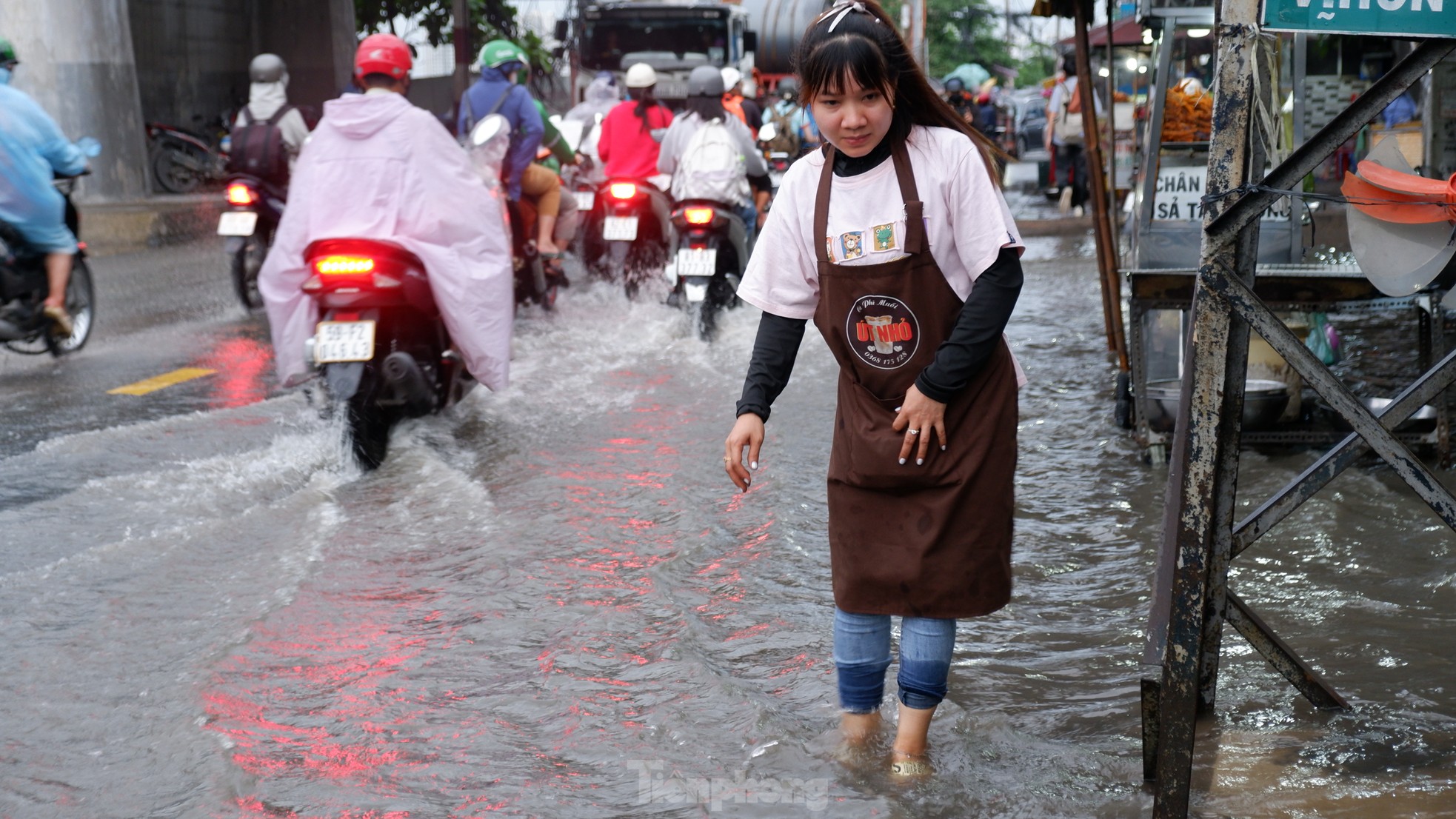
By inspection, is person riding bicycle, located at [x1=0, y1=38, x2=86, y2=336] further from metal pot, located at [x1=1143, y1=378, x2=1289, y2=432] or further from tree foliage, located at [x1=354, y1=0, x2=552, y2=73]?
tree foliage, located at [x1=354, y1=0, x2=552, y2=73]

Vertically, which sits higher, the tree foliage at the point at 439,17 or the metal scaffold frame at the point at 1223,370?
the tree foliage at the point at 439,17

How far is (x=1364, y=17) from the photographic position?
2457 mm

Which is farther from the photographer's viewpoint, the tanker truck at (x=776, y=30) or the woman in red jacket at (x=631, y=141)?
the tanker truck at (x=776, y=30)

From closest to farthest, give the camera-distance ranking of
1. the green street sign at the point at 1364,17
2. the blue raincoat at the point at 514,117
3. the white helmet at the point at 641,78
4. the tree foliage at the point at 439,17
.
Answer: the green street sign at the point at 1364,17
the blue raincoat at the point at 514,117
the white helmet at the point at 641,78
the tree foliage at the point at 439,17

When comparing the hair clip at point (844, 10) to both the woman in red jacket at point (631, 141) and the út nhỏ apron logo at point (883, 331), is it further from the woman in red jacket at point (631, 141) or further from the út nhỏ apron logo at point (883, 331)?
the woman in red jacket at point (631, 141)

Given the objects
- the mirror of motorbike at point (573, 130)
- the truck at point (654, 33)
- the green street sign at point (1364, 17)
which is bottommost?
the mirror of motorbike at point (573, 130)

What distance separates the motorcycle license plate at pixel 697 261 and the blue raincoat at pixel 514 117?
4.13 feet

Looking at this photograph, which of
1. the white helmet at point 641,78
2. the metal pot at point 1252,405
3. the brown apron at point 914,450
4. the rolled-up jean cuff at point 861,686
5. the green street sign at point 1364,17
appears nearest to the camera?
the green street sign at point 1364,17

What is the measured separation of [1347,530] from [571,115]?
10.9m

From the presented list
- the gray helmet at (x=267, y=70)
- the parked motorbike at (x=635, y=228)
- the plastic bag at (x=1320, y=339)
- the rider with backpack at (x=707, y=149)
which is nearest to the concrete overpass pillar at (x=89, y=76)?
the gray helmet at (x=267, y=70)

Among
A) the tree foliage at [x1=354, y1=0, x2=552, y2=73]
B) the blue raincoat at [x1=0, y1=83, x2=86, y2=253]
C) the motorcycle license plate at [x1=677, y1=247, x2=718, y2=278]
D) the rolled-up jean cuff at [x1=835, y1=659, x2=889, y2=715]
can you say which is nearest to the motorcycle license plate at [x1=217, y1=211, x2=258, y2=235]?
the blue raincoat at [x1=0, y1=83, x2=86, y2=253]

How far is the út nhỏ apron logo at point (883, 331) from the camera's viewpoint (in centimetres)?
283

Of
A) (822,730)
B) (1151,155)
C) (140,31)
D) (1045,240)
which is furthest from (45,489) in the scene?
(140,31)

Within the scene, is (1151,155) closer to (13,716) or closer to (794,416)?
(794,416)
